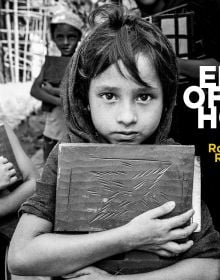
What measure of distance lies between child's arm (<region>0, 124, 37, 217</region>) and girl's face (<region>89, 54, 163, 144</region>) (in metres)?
0.83

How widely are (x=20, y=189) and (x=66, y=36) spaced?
2822mm

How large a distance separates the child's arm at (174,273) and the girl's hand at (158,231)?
52mm

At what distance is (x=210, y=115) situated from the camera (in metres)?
2.71

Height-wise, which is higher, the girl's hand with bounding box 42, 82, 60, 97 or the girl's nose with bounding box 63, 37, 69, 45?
the girl's nose with bounding box 63, 37, 69, 45

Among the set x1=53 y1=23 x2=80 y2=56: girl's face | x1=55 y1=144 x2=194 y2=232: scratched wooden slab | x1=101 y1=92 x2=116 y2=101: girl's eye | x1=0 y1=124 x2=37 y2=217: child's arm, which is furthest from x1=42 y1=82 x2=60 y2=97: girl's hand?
x1=55 y1=144 x2=194 y2=232: scratched wooden slab

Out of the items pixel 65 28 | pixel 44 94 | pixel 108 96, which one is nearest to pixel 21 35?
pixel 65 28

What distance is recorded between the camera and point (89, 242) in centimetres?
139

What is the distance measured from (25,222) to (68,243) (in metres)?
0.16

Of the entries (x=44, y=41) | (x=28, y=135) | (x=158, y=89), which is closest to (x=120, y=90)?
(x=158, y=89)

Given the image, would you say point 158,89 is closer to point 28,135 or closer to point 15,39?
point 28,135

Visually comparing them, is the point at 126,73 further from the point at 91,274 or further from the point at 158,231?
the point at 91,274

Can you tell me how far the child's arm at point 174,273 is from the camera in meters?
1.42

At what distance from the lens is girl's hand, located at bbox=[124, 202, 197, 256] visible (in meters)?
1.39

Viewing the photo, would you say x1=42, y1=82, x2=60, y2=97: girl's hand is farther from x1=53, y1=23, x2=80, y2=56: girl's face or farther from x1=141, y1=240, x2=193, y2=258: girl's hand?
x1=141, y1=240, x2=193, y2=258: girl's hand
